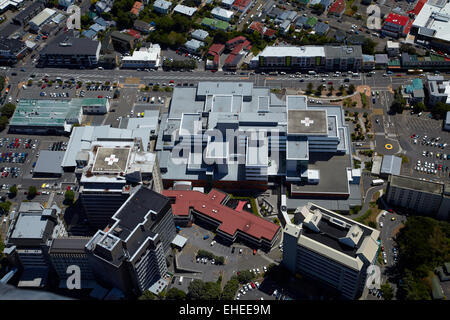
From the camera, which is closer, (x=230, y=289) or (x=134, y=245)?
(x=134, y=245)

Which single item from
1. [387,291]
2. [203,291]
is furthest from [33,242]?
[387,291]

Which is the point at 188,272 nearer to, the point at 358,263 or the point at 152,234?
the point at 152,234

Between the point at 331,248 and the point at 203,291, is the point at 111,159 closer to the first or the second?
the point at 203,291

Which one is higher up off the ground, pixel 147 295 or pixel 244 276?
pixel 244 276

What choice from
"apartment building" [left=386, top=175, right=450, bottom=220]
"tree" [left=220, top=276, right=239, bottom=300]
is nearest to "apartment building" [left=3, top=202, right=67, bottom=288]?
"tree" [left=220, top=276, right=239, bottom=300]

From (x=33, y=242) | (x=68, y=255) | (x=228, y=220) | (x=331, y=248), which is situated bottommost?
(x=228, y=220)
